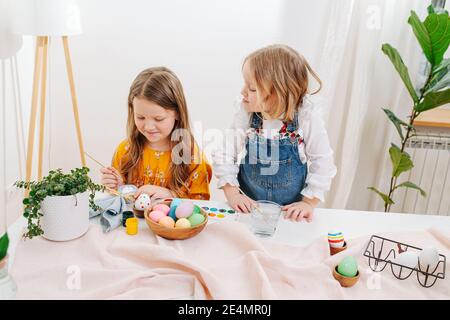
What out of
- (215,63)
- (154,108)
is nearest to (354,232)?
(154,108)

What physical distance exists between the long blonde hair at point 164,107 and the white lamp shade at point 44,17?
2.65ft

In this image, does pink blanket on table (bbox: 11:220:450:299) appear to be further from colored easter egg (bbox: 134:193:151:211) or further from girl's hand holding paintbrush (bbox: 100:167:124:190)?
girl's hand holding paintbrush (bbox: 100:167:124:190)

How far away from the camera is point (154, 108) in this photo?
153cm

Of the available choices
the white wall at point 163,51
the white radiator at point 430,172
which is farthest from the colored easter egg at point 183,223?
the white radiator at point 430,172

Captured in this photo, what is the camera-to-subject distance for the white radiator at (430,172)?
237 centimetres

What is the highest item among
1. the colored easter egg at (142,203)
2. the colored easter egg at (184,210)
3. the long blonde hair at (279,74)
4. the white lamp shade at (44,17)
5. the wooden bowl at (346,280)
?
the white lamp shade at (44,17)

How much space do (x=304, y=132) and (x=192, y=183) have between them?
1.48 ft

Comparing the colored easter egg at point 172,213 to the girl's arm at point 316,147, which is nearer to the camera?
the colored easter egg at point 172,213

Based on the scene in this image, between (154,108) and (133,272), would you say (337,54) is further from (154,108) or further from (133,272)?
(133,272)

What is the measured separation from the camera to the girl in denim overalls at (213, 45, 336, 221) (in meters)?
1.40

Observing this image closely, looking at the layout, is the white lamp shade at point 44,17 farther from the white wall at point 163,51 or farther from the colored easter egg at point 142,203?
the colored easter egg at point 142,203

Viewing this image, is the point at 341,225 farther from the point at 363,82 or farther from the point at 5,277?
the point at 363,82

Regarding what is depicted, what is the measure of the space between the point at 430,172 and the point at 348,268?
1.64 metres

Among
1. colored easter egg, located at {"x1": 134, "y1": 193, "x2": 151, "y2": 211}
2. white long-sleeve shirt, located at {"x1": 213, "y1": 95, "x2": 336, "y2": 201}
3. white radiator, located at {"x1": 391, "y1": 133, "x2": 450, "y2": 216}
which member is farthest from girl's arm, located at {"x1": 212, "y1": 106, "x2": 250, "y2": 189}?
white radiator, located at {"x1": 391, "y1": 133, "x2": 450, "y2": 216}
